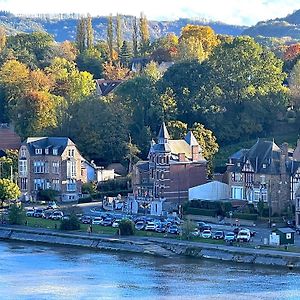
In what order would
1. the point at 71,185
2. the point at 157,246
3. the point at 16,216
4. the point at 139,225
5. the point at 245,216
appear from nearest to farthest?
the point at 157,246, the point at 139,225, the point at 245,216, the point at 16,216, the point at 71,185

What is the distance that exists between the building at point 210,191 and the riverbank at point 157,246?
8630 mm

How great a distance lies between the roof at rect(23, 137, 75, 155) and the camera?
69.2 meters

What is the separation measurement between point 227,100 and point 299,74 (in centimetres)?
602

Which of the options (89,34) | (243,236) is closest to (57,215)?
(243,236)

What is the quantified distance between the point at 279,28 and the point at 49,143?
386 feet

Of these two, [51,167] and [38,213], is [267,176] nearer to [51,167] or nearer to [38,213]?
[38,213]

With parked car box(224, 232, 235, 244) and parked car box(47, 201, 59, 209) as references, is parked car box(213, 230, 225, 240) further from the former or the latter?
parked car box(47, 201, 59, 209)

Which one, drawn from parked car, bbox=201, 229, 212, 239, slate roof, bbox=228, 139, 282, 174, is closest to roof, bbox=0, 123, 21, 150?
slate roof, bbox=228, 139, 282, 174

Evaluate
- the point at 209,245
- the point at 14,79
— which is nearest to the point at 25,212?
the point at 209,245

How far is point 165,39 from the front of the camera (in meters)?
106

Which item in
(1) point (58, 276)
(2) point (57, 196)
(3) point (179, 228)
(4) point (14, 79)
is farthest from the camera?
(4) point (14, 79)

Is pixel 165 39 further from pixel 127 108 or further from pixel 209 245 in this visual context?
pixel 209 245

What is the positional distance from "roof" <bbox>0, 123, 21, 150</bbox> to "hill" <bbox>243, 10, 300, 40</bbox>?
100m

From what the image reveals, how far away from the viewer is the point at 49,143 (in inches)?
2746
